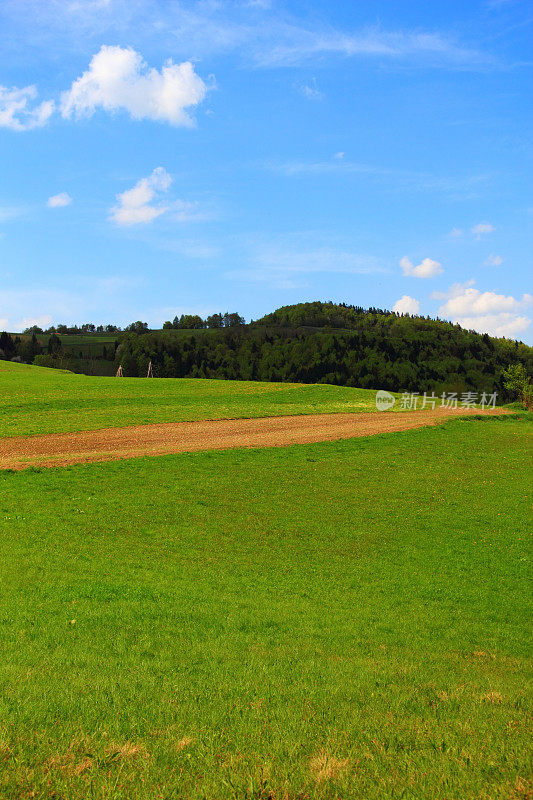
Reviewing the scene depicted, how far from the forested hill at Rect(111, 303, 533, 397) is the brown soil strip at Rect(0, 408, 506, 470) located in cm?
9641

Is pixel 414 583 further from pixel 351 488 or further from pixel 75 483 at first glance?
pixel 75 483

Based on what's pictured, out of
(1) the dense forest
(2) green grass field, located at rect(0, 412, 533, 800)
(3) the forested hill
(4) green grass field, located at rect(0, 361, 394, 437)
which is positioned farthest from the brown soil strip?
(3) the forested hill

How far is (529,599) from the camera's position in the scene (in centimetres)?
1312

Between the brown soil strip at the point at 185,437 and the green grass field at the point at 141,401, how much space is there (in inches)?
91.0

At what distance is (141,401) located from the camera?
151ft

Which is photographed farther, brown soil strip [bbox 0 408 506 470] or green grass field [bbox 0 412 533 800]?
brown soil strip [bbox 0 408 506 470]

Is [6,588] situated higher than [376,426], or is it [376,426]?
[376,426]

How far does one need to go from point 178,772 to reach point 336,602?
7.03 m

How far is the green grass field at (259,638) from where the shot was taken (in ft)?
18.5

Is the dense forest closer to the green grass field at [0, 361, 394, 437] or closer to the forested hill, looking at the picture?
the forested hill

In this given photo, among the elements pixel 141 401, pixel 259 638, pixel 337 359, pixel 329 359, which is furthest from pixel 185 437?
pixel 337 359

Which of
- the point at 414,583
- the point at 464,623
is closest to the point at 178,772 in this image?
the point at 464,623

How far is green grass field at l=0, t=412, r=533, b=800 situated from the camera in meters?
5.64

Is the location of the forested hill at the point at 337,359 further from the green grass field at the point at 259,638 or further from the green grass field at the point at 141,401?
the green grass field at the point at 259,638
